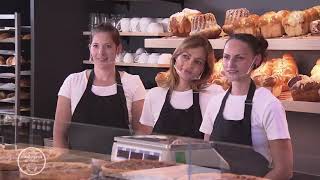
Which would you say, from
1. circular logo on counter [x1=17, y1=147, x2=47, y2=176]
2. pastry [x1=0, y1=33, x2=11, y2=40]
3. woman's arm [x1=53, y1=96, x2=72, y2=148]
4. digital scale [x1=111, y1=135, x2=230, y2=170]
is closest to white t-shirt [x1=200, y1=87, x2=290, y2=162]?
digital scale [x1=111, y1=135, x2=230, y2=170]

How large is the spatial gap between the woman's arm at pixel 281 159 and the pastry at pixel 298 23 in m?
1.36

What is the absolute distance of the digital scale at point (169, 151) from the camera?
5.27 ft

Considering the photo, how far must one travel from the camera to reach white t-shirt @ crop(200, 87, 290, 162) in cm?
201

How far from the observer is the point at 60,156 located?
199cm

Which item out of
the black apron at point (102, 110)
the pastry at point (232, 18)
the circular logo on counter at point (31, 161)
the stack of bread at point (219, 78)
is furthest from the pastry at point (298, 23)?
the circular logo on counter at point (31, 161)

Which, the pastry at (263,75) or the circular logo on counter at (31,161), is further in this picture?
the pastry at (263,75)

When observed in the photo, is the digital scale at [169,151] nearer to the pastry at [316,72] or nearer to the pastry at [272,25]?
the pastry at [316,72]

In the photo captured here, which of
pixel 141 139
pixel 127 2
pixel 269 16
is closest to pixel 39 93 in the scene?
pixel 127 2

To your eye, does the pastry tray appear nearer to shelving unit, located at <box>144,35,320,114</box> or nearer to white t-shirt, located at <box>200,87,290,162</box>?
white t-shirt, located at <box>200,87,290,162</box>

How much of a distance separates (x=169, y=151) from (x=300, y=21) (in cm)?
187

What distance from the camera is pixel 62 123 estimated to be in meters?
2.32

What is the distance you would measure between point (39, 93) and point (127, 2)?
1181mm

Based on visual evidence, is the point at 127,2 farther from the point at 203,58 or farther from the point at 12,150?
the point at 12,150

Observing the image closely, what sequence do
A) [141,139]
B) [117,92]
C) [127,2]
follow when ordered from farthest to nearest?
[127,2]
[117,92]
[141,139]
